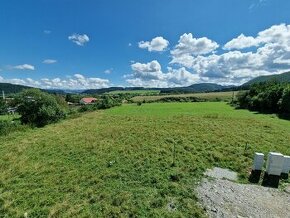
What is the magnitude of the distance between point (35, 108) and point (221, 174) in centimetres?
3183

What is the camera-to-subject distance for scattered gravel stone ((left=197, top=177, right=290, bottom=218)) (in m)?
7.86

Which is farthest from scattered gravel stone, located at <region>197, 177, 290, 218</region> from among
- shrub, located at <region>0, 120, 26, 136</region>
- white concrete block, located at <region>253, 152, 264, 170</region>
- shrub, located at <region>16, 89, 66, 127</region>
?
shrub, located at <region>16, 89, 66, 127</region>

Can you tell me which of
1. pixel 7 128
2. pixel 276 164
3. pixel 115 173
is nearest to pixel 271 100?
pixel 276 164

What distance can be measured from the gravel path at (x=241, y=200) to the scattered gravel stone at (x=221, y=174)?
688 mm

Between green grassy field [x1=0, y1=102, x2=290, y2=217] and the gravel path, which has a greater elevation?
A: the gravel path

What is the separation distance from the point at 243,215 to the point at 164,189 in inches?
130

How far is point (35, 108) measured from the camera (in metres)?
34.7

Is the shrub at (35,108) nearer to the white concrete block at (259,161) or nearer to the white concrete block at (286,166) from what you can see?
the white concrete block at (259,161)

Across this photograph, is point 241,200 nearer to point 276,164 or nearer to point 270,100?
point 276,164

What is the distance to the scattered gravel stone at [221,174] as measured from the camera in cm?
1119

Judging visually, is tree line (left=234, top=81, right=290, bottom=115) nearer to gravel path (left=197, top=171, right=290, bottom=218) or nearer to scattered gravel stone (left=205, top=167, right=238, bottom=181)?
scattered gravel stone (left=205, top=167, right=238, bottom=181)

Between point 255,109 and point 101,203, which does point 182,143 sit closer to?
point 101,203

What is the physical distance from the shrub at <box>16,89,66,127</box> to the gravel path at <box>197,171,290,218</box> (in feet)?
99.9

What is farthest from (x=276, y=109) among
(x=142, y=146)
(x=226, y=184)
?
(x=226, y=184)
